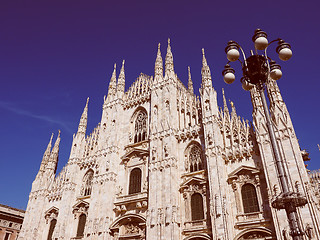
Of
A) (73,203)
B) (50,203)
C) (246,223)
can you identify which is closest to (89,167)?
(73,203)

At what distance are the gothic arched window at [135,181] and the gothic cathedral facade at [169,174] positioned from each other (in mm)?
103

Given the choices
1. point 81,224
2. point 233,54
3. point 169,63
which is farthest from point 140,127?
point 233,54

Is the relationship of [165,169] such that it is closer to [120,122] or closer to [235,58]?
[120,122]

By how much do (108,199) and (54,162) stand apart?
468 inches

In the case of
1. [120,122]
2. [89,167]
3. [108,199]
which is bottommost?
[108,199]

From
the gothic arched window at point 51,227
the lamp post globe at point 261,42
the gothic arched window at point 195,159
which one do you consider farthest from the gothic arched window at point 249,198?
the gothic arched window at point 51,227

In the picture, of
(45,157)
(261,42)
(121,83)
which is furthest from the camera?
(45,157)

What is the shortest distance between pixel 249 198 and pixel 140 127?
562 inches

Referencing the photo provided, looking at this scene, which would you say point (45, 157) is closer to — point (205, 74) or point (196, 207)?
point (196, 207)

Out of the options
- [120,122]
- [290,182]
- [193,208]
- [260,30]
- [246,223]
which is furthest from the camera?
[120,122]

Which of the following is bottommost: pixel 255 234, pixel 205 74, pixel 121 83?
pixel 255 234

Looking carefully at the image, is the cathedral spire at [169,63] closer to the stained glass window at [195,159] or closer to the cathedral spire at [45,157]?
the stained glass window at [195,159]

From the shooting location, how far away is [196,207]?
22156mm

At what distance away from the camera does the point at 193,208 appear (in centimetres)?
2230
